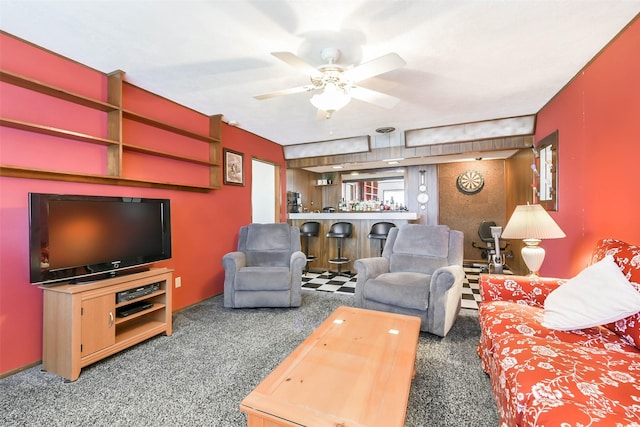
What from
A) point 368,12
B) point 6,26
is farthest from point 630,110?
point 6,26

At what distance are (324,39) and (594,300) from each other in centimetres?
217

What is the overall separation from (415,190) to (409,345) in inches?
196

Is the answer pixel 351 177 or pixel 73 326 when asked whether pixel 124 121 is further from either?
pixel 351 177

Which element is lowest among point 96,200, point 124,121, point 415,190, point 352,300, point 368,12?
point 352,300

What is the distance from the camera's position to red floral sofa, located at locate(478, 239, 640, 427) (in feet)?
3.06

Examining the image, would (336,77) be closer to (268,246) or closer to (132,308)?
(268,246)

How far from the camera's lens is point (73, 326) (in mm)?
1838

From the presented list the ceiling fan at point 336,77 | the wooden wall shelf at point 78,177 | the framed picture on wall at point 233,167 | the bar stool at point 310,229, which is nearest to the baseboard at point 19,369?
the wooden wall shelf at point 78,177

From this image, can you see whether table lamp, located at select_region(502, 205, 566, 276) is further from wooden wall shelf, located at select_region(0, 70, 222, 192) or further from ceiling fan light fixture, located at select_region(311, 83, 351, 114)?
wooden wall shelf, located at select_region(0, 70, 222, 192)

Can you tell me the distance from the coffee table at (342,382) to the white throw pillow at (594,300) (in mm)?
776

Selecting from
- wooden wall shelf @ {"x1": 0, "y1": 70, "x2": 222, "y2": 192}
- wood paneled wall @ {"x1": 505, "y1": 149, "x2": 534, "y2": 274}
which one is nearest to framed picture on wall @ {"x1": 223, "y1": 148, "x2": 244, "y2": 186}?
wooden wall shelf @ {"x1": 0, "y1": 70, "x2": 222, "y2": 192}

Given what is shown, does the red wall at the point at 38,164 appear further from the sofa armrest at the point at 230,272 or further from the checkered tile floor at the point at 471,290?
the checkered tile floor at the point at 471,290

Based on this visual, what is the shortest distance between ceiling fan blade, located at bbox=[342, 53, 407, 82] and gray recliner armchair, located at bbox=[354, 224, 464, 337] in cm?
161

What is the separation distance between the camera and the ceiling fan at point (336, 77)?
175 centimetres
